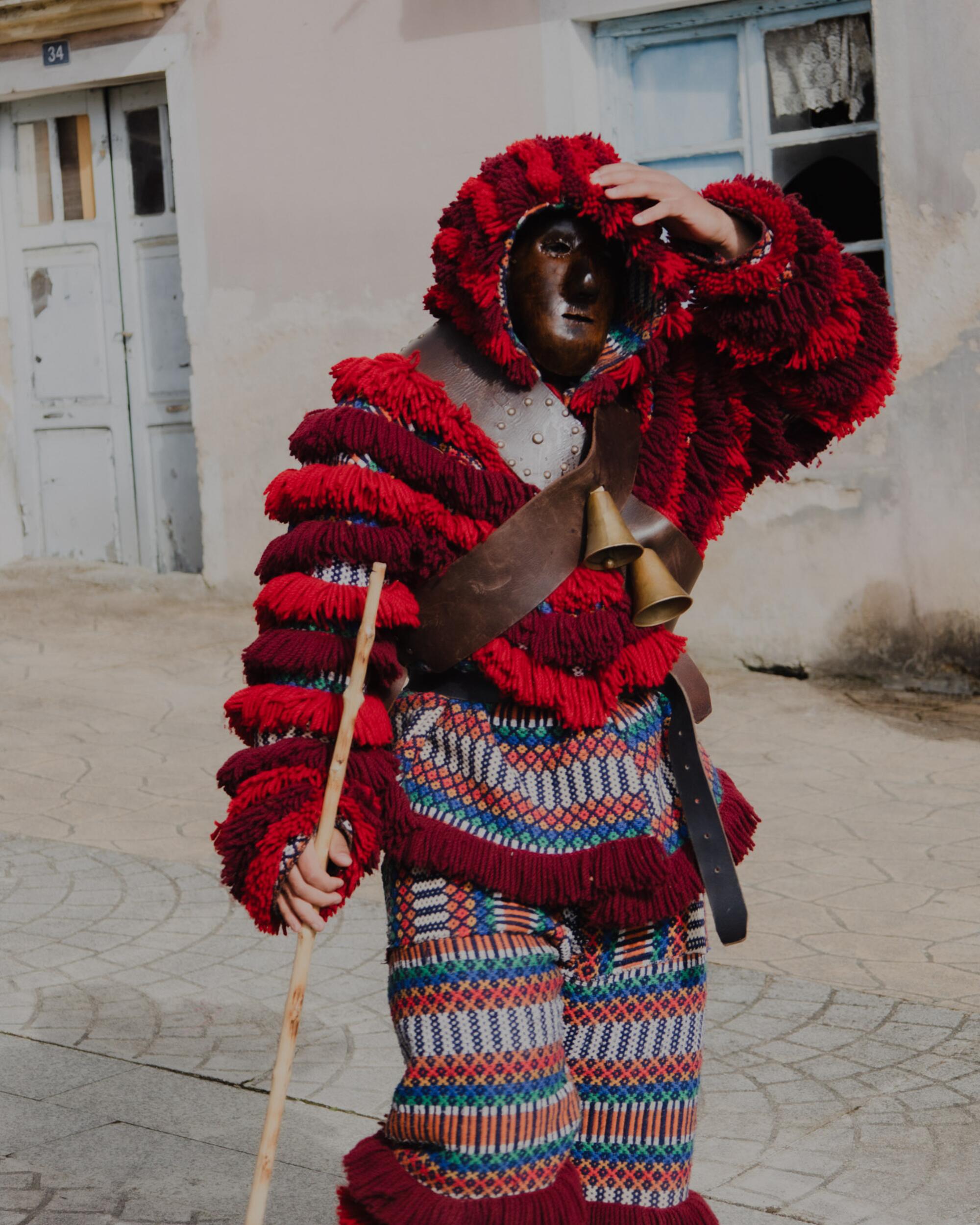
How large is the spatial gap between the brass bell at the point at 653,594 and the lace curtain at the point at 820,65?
5624mm

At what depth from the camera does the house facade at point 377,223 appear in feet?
23.7

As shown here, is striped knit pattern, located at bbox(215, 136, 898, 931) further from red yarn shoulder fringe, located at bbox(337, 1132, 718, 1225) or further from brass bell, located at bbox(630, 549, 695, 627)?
red yarn shoulder fringe, located at bbox(337, 1132, 718, 1225)

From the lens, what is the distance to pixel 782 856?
5.43m

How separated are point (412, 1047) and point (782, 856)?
10.9 feet

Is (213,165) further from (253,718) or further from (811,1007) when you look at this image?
(253,718)

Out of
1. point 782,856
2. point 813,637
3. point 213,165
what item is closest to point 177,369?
point 213,165

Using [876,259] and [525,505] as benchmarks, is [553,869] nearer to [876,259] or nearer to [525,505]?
[525,505]

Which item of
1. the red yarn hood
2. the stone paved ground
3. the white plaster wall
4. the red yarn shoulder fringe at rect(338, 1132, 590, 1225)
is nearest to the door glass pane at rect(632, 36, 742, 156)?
the white plaster wall

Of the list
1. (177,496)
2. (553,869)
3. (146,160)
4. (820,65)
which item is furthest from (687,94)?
(553,869)

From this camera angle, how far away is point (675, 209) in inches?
94.0

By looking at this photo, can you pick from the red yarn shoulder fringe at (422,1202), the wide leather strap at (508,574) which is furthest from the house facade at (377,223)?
the red yarn shoulder fringe at (422,1202)

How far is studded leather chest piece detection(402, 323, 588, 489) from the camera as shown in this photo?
2.41 m

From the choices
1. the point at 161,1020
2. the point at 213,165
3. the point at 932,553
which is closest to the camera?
the point at 161,1020

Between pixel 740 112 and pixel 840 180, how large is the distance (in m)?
0.57
